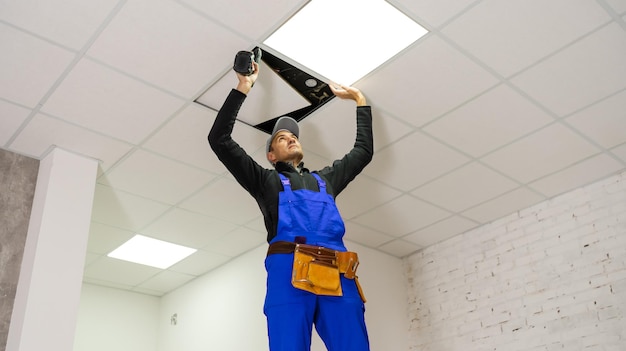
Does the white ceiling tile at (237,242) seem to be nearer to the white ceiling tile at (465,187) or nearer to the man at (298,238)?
the white ceiling tile at (465,187)

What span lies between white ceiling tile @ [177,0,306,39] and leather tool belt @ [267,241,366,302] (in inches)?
47.5

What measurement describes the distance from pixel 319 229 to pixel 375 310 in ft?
9.48

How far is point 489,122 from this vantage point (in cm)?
399

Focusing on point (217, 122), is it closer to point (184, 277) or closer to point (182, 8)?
point (182, 8)

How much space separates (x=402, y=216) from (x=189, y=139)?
202 centimetres

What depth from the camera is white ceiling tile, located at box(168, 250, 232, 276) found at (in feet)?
19.0

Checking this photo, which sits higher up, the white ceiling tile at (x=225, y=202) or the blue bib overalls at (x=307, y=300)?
the white ceiling tile at (x=225, y=202)

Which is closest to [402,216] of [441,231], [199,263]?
[441,231]

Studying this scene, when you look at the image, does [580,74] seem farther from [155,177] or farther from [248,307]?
[248,307]

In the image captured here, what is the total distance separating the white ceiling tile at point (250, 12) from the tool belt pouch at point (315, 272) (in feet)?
4.12

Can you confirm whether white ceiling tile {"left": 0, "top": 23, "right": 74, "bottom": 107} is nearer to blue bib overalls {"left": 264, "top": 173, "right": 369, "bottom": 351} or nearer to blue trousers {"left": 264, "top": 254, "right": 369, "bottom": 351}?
blue bib overalls {"left": 264, "top": 173, "right": 369, "bottom": 351}

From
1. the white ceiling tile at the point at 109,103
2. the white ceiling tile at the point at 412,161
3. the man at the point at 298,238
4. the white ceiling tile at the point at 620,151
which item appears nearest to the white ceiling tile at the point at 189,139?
the white ceiling tile at the point at 109,103

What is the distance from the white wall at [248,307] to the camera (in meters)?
5.30

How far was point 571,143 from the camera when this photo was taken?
4211 millimetres
